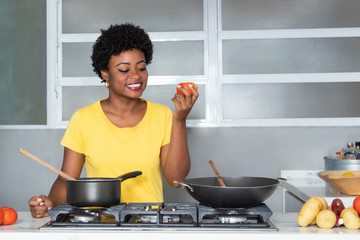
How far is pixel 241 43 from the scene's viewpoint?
9.90 feet

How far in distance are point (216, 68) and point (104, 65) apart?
1.27m

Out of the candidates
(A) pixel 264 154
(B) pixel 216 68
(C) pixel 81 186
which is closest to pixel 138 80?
(C) pixel 81 186

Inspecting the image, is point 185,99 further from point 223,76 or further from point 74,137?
point 223,76

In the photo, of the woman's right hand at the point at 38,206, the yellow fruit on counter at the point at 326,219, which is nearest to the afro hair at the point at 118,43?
the woman's right hand at the point at 38,206

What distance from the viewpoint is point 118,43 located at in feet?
5.91

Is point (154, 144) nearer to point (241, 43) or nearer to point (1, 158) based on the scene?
point (241, 43)

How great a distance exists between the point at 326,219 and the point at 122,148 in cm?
94

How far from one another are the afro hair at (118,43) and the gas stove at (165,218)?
2.49 ft

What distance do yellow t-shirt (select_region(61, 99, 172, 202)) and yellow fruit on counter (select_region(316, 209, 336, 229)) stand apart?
0.83m

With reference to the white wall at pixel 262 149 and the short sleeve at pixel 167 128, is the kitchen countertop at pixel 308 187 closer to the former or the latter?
the white wall at pixel 262 149

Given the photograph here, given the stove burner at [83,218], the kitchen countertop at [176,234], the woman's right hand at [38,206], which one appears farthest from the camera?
the woman's right hand at [38,206]

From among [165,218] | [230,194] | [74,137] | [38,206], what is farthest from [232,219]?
[74,137]

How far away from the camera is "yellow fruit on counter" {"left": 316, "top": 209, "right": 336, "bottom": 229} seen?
119cm

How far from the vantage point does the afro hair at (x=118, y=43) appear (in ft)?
5.93
